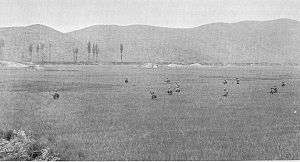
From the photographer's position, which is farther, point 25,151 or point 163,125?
point 163,125

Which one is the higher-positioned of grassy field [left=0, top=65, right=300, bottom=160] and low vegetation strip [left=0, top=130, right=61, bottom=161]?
low vegetation strip [left=0, top=130, right=61, bottom=161]

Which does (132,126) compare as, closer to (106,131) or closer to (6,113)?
(106,131)

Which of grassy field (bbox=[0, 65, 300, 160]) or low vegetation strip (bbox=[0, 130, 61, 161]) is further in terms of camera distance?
grassy field (bbox=[0, 65, 300, 160])

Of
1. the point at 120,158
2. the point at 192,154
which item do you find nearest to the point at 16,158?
the point at 120,158

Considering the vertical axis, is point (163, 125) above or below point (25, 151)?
below

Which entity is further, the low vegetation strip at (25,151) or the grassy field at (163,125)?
the grassy field at (163,125)

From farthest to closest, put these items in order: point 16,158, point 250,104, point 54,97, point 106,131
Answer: point 54,97 < point 250,104 < point 106,131 < point 16,158

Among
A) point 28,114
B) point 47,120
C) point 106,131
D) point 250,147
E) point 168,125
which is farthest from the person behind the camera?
point 28,114

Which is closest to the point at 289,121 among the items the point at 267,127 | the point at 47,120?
the point at 267,127

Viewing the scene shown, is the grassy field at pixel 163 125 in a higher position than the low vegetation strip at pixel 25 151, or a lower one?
lower

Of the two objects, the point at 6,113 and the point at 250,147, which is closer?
the point at 250,147
